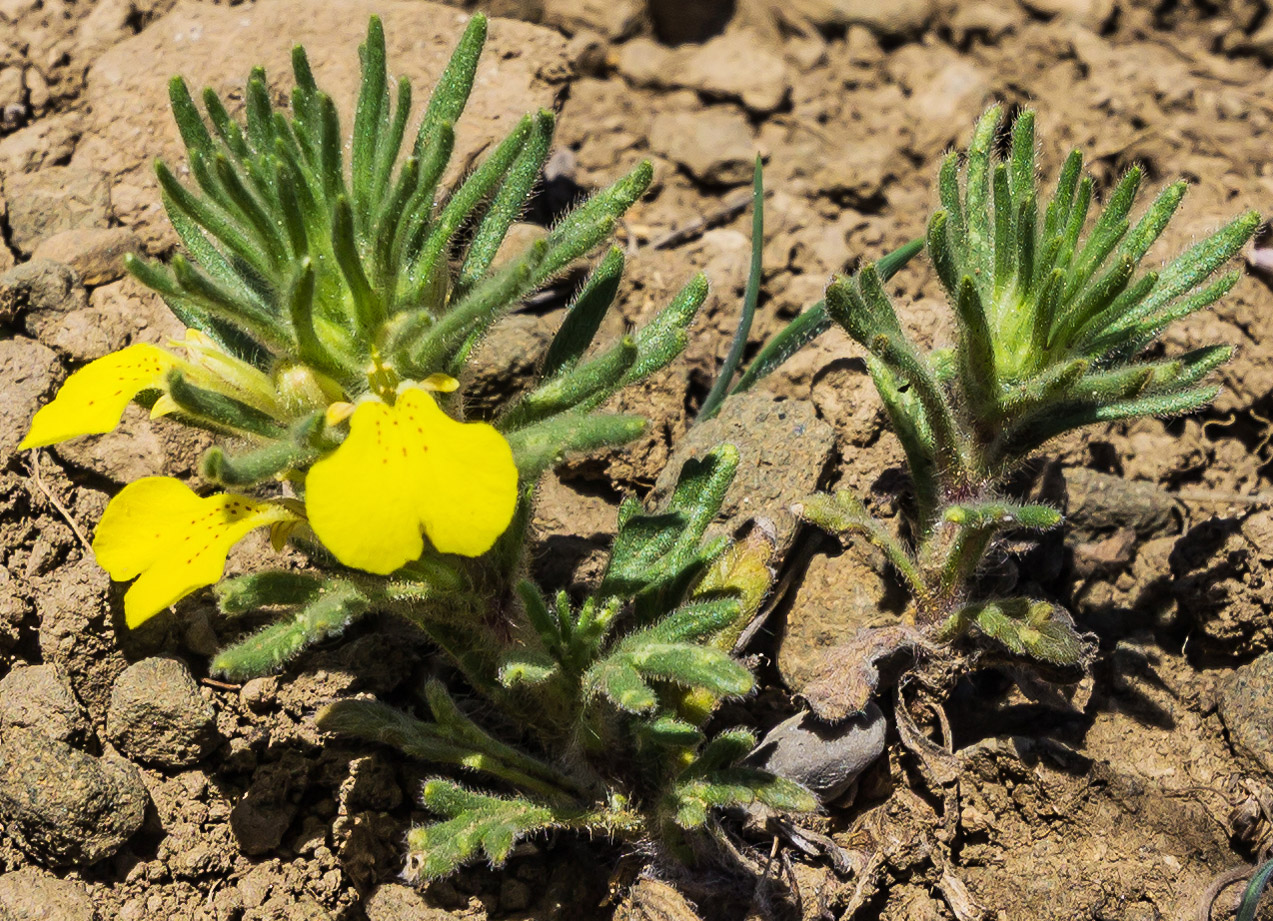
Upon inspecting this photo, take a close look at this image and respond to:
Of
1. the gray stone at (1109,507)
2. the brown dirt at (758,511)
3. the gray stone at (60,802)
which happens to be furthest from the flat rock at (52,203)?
the gray stone at (1109,507)

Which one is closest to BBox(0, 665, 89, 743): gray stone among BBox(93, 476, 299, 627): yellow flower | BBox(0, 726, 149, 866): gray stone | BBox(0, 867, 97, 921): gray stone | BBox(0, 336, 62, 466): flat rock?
BBox(0, 726, 149, 866): gray stone

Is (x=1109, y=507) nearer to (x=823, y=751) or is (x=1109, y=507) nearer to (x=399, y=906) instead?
(x=823, y=751)

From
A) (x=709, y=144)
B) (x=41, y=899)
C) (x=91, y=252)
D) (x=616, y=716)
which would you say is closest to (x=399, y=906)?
(x=616, y=716)

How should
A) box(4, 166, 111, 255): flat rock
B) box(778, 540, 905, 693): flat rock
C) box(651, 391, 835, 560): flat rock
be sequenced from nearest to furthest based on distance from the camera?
box(778, 540, 905, 693): flat rock < box(651, 391, 835, 560): flat rock < box(4, 166, 111, 255): flat rock

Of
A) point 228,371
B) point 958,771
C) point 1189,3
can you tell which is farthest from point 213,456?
point 1189,3

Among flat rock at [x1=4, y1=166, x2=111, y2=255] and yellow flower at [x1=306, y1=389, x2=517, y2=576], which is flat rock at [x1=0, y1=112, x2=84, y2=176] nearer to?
flat rock at [x1=4, y1=166, x2=111, y2=255]
